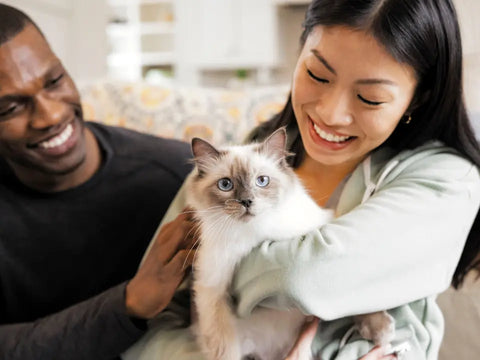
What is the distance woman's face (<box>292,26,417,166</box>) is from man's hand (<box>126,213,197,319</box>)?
388 millimetres

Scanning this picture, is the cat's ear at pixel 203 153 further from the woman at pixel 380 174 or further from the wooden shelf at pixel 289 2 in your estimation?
the wooden shelf at pixel 289 2

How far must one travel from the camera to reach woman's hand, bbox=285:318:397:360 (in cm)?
101

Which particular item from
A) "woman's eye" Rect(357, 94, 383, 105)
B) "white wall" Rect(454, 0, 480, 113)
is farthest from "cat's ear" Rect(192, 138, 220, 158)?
"white wall" Rect(454, 0, 480, 113)

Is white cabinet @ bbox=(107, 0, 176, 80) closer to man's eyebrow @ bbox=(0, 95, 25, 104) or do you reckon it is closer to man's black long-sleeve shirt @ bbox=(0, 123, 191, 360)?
man's black long-sleeve shirt @ bbox=(0, 123, 191, 360)

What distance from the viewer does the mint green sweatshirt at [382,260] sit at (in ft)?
3.06

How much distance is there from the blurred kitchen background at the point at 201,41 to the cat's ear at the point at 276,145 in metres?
3.66

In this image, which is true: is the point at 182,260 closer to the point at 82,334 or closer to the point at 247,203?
the point at 247,203

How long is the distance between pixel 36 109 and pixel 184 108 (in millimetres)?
718

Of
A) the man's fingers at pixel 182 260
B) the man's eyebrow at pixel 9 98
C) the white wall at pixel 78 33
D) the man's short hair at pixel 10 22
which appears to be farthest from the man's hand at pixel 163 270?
the white wall at pixel 78 33

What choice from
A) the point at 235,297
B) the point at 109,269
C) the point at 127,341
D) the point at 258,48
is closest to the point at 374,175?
the point at 235,297

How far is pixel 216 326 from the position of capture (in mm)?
1033

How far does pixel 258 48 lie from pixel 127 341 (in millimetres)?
5042

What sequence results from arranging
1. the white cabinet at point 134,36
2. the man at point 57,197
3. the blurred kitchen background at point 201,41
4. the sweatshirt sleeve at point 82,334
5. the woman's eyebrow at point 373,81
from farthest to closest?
the white cabinet at point 134,36 → the blurred kitchen background at point 201,41 → the man at point 57,197 → the sweatshirt sleeve at point 82,334 → the woman's eyebrow at point 373,81

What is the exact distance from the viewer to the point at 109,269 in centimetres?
162
